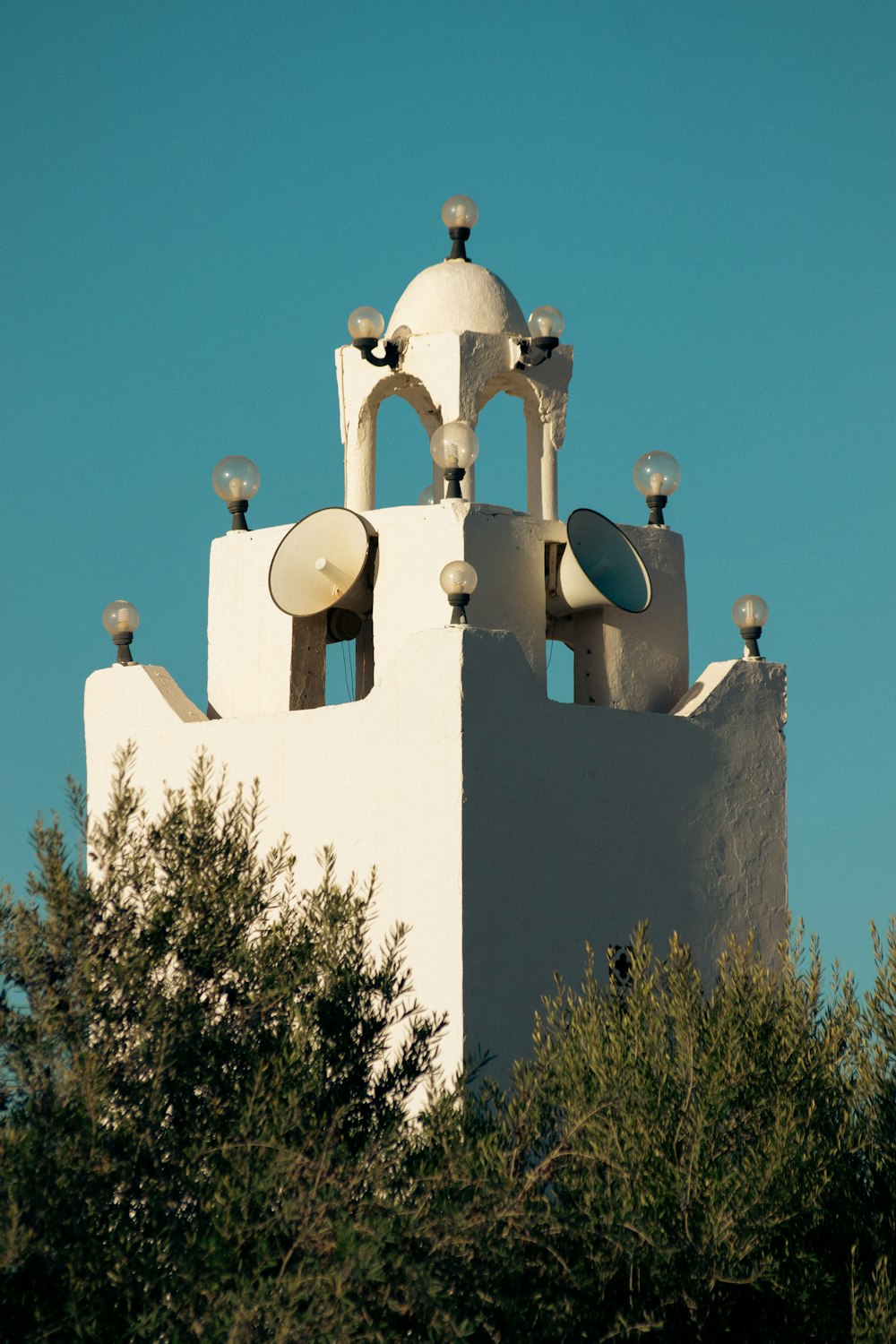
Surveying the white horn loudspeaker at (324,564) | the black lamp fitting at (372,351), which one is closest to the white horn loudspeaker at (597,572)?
the white horn loudspeaker at (324,564)

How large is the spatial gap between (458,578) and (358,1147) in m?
4.46

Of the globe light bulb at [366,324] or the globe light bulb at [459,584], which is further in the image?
the globe light bulb at [366,324]

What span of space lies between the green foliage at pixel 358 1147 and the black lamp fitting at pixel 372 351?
5.20 meters

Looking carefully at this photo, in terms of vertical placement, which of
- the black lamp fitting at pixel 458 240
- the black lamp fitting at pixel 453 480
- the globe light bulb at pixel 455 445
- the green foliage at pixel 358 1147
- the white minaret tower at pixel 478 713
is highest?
the black lamp fitting at pixel 458 240

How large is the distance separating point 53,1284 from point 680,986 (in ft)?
14.4

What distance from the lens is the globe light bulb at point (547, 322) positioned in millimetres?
18172

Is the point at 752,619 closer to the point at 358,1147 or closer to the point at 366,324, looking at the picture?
the point at 366,324

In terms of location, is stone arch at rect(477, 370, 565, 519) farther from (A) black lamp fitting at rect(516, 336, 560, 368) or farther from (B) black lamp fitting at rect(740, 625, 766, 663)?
(B) black lamp fitting at rect(740, 625, 766, 663)

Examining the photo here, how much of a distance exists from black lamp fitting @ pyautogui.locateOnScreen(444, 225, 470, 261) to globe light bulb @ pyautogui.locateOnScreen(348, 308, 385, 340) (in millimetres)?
1036

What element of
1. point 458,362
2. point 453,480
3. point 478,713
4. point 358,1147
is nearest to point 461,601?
point 478,713

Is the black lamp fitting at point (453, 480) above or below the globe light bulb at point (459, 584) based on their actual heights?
above

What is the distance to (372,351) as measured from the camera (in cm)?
1809

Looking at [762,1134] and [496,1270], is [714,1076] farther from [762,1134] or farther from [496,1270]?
[496,1270]

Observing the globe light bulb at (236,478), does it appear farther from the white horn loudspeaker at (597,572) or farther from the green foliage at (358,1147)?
the green foliage at (358,1147)
